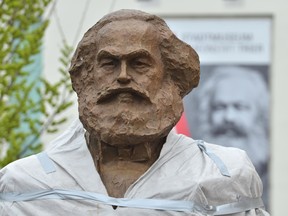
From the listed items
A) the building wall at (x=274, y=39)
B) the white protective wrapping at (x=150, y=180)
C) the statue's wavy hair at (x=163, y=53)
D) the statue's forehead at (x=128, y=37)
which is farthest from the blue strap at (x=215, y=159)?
the building wall at (x=274, y=39)

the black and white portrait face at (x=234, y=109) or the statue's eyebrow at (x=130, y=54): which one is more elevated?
the statue's eyebrow at (x=130, y=54)

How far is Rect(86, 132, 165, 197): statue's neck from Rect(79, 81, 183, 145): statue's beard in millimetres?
65

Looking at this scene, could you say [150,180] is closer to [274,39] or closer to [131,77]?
[131,77]

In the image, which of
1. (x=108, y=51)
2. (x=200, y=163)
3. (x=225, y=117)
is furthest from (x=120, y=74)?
(x=225, y=117)

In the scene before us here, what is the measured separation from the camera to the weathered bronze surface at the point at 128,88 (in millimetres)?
6371

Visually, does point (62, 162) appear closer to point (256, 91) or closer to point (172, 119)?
point (172, 119)

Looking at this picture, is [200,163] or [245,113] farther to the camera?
[245,113]

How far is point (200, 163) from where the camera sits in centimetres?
651

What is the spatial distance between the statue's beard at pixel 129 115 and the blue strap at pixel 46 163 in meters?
0.22

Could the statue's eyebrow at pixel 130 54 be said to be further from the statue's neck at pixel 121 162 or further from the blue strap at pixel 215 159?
the blue strap at pixel 215 159

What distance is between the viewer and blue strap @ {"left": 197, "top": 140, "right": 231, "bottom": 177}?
6.45m

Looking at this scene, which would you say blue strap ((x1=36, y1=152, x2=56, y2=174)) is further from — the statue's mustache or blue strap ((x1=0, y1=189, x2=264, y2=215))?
the statue's mustache

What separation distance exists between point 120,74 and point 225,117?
12.7m

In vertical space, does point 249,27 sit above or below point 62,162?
below
